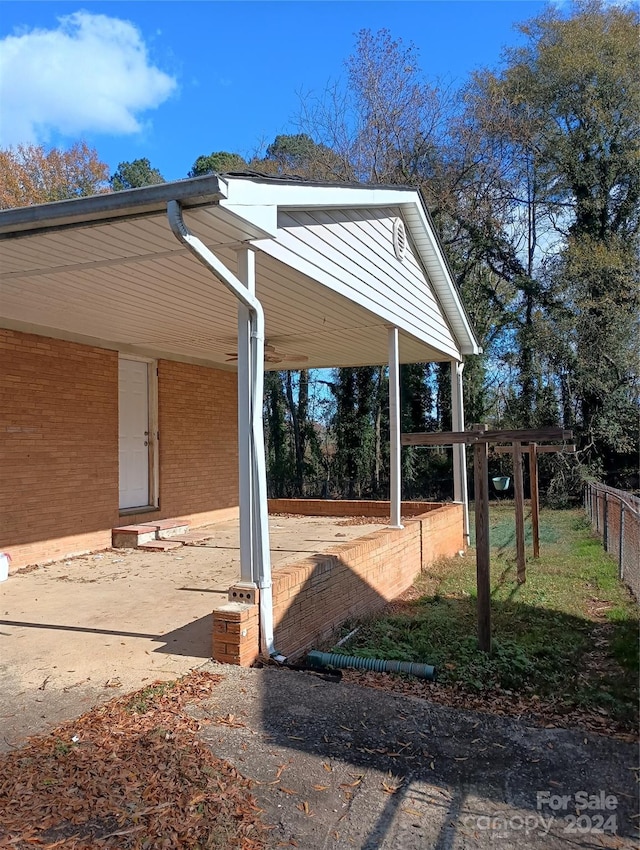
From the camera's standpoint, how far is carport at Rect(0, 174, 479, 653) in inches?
150

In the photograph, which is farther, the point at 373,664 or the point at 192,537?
the point at 192,537

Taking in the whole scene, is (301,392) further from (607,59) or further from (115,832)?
(115,832)

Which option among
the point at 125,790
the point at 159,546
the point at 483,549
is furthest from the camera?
the point at 159,546

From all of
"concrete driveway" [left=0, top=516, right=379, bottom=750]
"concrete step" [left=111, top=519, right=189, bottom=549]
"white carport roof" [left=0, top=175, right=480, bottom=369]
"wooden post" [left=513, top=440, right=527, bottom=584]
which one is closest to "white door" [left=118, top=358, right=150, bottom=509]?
"white carport roof" [left=0, top=175, right=480, bottom=369]

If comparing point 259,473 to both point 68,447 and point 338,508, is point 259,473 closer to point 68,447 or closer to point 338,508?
point 68,447

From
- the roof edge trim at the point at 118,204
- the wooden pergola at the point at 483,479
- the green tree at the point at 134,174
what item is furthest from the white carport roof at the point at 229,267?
the green tree at the point at 134,174

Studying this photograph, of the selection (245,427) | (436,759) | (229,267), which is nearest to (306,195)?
(229,267)

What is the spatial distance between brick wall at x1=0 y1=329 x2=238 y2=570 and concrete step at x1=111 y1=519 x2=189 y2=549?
132 millimetres

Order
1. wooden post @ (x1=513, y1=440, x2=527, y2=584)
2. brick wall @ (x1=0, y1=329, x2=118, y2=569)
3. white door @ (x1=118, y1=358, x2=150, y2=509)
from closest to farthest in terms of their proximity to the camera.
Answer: brick wall @ (x1=0, y1=329, x2=118, y2=569) < wooden post @ (x1=513, y1=440, x2=527, y2=584) < white door @ (x1=118, y1=358, x2=150, y2=509)

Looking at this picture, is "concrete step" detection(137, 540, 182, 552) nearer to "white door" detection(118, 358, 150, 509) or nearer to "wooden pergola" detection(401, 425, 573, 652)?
"white door" detection(118, 358, 150, 509)

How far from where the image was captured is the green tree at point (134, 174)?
28.3 metres

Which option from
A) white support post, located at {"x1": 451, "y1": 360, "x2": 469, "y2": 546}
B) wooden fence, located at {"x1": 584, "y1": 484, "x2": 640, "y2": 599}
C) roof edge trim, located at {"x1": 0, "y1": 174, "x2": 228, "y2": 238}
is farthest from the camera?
white support post, located at {"x1": 451, "y1": 360, "x2": 469, "y2": 546}

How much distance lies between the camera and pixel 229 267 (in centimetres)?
506

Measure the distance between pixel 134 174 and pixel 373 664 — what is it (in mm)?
29055
